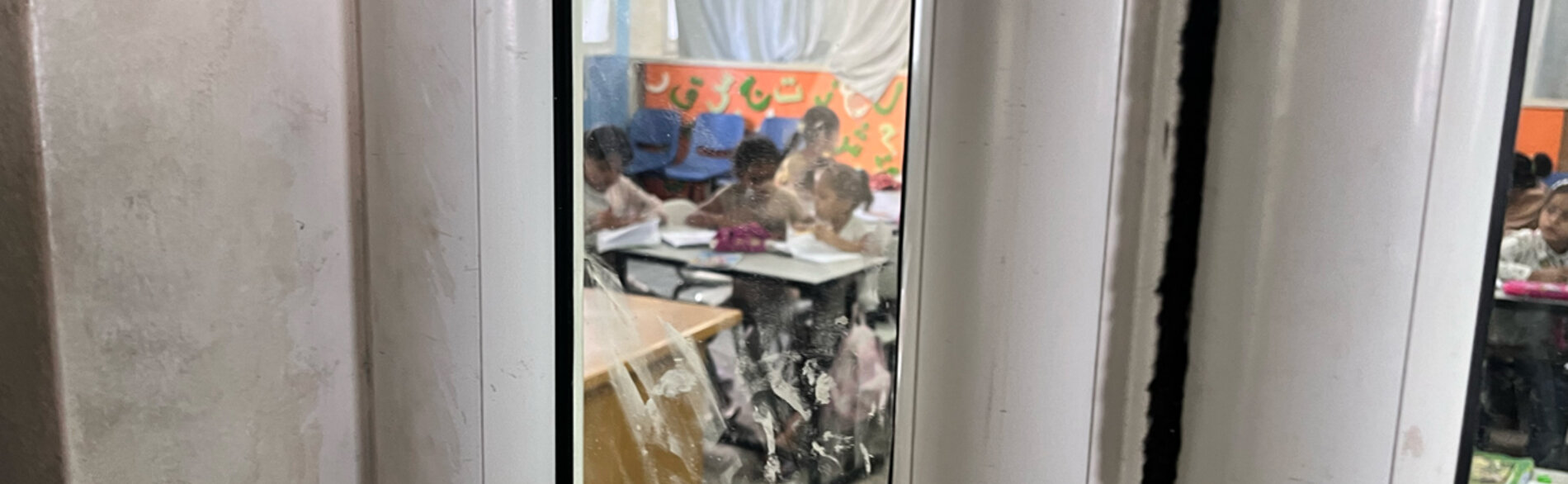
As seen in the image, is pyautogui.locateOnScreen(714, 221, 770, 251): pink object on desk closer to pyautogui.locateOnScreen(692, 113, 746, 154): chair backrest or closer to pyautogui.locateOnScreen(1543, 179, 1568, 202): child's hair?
pyautogui.locateOnScreen(692, 113, 746, 154): chair backrest

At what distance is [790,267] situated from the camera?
2.31 feet

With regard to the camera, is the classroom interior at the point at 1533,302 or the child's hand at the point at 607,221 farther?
the child's hand at the point at 607,221

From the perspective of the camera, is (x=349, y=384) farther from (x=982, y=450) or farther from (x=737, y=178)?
(x=982, y=450)

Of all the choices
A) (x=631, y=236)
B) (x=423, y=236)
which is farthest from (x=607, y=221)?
(x=423, y=236)

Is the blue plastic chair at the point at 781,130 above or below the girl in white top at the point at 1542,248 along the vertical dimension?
above

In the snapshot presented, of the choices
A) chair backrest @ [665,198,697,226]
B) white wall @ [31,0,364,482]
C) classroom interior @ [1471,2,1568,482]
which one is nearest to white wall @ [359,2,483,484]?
white wall @ [31,0,364,482]

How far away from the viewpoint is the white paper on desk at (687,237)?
2.39 ft

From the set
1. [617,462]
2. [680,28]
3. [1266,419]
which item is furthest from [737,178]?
[1266,419]

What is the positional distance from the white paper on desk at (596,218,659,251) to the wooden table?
3 cm

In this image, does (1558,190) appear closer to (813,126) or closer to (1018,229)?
(1018,229)

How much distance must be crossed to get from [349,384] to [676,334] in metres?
0.21

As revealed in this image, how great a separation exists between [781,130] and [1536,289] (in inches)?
15.8

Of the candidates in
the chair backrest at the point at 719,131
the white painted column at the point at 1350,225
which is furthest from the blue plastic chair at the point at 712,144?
the white painted column at the point at 1350,225

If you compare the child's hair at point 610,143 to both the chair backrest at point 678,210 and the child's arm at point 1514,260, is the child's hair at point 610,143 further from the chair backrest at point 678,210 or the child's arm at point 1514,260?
the child's arm at point 1514,260
